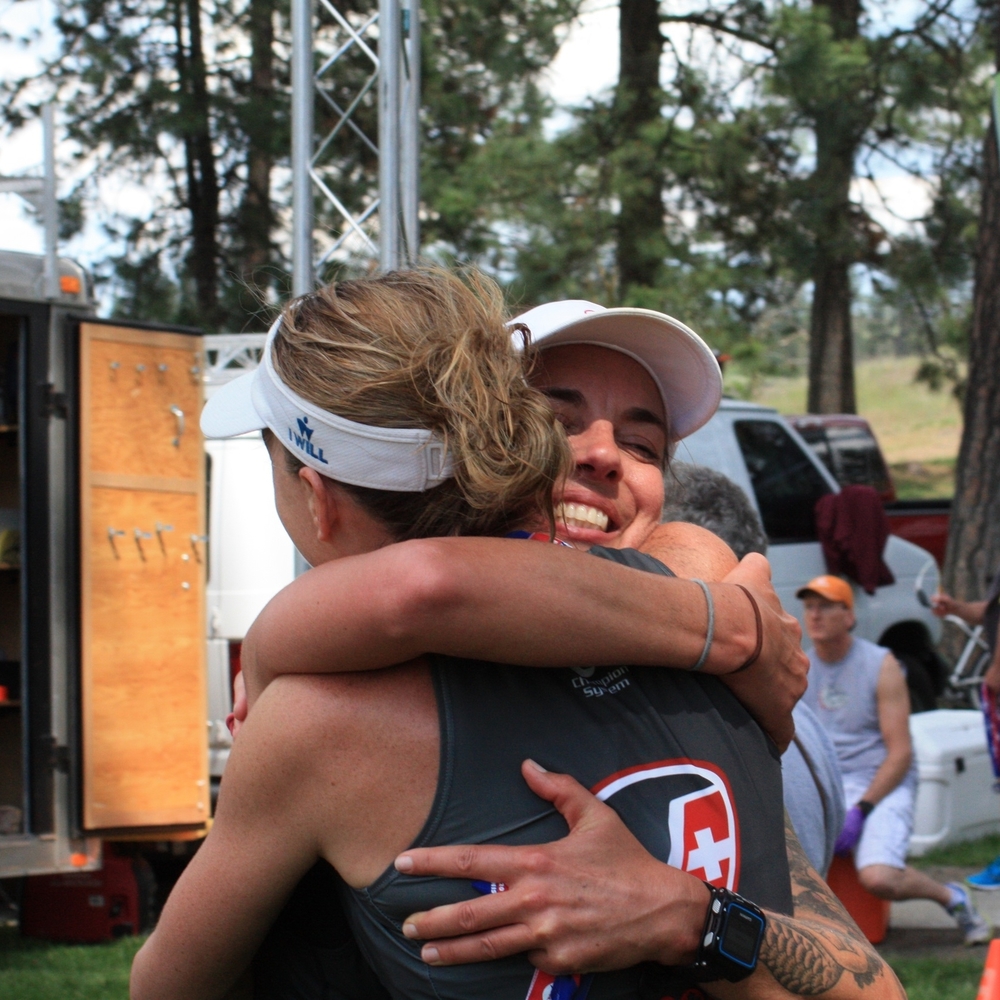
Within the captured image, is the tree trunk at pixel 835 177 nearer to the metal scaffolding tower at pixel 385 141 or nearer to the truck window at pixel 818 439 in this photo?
the truck window at pixel 818 439

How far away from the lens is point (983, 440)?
9.27 metres

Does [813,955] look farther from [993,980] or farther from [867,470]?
[867,470]

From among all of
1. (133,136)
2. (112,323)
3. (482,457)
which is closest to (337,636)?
(482,457)

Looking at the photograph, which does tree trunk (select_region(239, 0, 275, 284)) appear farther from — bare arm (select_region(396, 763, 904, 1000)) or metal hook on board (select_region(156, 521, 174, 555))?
bare arm (select_region(396, 763, 904, 1000))

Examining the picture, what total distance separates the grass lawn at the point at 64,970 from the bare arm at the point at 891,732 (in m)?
3.37

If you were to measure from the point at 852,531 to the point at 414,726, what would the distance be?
707 cm

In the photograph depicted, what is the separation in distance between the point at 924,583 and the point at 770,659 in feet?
27.1

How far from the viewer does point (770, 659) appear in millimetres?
1432

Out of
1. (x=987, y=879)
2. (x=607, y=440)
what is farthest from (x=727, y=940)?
(x=987, y=879)

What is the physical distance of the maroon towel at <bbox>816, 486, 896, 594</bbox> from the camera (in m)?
7.83

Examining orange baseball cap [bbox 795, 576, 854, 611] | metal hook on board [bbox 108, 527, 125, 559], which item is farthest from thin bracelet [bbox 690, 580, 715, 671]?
metal hook on board [bbox 108, 527, 125, 559]

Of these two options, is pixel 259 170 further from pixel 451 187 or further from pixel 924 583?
pixel 924 583

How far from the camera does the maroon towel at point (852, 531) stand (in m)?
7.83

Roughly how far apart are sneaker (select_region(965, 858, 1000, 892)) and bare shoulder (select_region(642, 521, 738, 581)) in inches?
199
